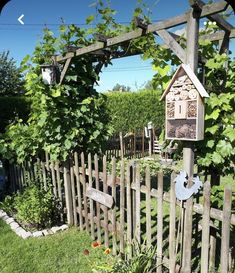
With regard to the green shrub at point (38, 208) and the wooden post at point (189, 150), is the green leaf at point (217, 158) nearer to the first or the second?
the wooden post at point (189, 150)

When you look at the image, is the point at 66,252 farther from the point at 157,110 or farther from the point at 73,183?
the point at 157,110

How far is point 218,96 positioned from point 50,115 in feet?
8.52

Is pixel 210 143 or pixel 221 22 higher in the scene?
pixel 221 22

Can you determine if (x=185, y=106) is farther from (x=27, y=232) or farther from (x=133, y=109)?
(x=133, y=109)

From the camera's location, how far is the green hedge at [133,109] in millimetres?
13617

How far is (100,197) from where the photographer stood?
3826 mm

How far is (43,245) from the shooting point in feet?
13.2

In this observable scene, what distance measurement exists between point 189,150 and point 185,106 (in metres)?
0.45

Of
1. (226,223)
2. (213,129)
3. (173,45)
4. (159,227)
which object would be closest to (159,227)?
(159,227)

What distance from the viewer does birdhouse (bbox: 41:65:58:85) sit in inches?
173

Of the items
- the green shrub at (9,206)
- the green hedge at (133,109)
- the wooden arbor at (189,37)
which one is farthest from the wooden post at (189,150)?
the green hedge at (133,109)

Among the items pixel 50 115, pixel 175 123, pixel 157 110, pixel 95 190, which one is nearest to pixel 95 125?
pixel 50 115

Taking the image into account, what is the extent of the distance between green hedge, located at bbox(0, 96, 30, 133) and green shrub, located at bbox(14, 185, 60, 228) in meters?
5.76

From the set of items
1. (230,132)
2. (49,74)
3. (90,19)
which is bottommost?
(230,132)
